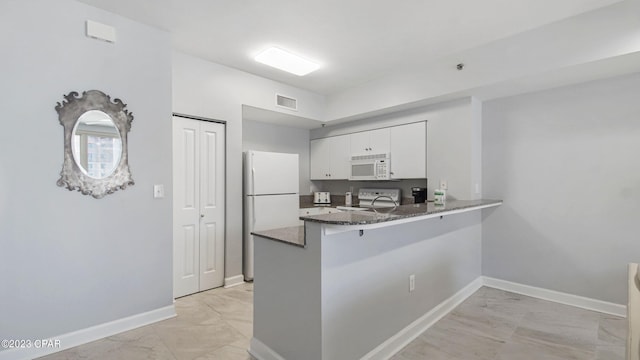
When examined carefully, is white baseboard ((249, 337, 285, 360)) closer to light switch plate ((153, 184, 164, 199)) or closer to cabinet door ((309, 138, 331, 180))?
light switch plate ((153, 184, 164, 199))

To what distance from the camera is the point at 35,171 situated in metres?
2.17

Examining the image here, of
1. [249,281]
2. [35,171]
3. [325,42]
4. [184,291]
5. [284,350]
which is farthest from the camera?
[249,281]

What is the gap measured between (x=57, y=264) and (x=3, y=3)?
1.84 m

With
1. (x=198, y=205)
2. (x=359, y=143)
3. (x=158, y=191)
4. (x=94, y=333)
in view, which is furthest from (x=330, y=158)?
(x=94, y=333)

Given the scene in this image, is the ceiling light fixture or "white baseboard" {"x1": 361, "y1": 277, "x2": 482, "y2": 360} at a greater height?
the ceiling light fixture

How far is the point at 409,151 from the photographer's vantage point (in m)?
4.05

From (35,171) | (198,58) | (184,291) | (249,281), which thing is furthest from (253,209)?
(35,171)

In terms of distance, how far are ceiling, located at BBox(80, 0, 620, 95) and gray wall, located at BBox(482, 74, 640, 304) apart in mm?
977

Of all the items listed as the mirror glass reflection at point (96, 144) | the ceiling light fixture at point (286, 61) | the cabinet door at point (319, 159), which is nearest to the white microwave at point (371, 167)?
the cabinet door at point (319, 159)

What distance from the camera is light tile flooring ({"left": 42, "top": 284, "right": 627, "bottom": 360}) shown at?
2191 millimetres

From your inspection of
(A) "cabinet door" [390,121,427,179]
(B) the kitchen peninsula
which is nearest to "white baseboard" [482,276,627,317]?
(B) the kitchen peninsula

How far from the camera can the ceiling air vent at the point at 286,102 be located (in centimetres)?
417

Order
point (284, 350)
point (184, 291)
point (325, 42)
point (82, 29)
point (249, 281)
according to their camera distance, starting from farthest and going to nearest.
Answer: point (249, 281) < point (184, 291) < point (325, 42) < point (82, 29) < point (284, 350)

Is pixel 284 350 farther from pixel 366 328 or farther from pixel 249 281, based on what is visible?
pixel 249 281
